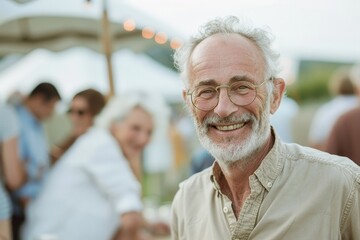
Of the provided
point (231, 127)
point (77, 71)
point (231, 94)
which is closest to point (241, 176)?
point (231, 127)

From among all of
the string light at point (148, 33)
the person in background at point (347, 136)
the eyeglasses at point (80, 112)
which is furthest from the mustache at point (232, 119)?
the string light at point (148, 33)

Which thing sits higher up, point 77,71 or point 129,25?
point 129,25

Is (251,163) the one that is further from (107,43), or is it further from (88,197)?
(107,43)

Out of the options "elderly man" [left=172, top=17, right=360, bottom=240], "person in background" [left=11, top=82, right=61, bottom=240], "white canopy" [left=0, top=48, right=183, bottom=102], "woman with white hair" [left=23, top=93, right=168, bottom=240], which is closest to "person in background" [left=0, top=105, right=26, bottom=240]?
"person in background" [left=11, top=82, right=61, bottom=240]

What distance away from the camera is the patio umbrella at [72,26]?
4.43 meters

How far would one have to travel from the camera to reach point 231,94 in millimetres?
1965

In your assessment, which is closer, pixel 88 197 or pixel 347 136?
pixel 88 197

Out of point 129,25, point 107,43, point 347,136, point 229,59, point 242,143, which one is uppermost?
point 129,25

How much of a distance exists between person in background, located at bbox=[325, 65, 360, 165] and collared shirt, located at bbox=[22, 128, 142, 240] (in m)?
1.20

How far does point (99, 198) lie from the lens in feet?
12.2

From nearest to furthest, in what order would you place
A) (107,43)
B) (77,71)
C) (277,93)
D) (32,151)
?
(277,93) → (32,151) → (107,43) → (77,71)

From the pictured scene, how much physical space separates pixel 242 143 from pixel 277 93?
24cm

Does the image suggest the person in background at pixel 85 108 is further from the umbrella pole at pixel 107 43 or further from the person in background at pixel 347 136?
the person in background at pixel 347 136

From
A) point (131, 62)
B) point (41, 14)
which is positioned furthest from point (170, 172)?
point (41, 14)
